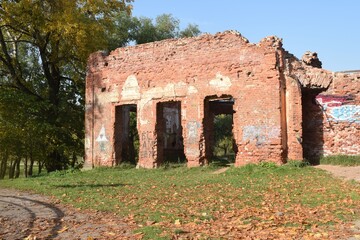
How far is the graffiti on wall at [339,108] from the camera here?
13.8m

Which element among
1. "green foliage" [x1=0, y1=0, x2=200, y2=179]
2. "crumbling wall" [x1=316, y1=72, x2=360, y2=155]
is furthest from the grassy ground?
"green foliage" [x1=0, y1=0, x2=200, y2=179]

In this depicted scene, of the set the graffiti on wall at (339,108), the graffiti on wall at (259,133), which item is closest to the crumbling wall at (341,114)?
the graffiti on wall at (339,108)

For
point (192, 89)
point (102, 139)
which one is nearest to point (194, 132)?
point (192, 89)

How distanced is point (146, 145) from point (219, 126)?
641 inches

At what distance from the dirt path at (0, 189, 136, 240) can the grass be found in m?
9.53

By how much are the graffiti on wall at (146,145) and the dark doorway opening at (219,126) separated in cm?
248

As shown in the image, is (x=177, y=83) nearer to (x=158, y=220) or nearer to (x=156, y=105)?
(x=156, y=105)

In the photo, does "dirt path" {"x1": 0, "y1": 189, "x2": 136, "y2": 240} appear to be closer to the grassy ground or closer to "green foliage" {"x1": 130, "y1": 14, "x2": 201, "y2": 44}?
the grassy ground

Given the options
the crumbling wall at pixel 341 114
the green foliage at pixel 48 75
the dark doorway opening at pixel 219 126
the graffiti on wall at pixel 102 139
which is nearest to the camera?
the crumbling wall at pixel 341 114

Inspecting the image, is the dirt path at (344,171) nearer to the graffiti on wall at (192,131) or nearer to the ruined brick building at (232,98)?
the ruined brick building at (232,98)

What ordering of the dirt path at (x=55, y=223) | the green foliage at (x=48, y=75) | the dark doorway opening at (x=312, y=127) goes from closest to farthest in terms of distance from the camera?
1. the dirt path at (x=55, y=223)
2. the dark doorway opening at (x=312, y=127)
3. the green foliage at (x=48, y=75)

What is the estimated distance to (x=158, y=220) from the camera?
6.16m

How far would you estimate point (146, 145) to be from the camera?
→ 1630cm

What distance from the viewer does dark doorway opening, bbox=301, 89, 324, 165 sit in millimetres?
14391
